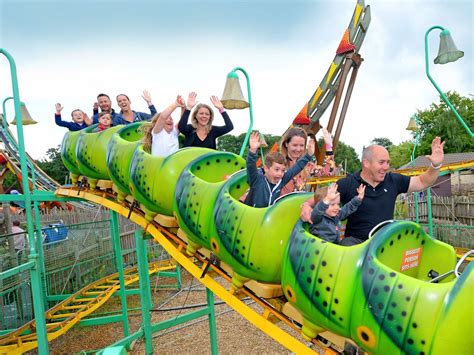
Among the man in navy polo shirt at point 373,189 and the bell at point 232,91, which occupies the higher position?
the bell at point 232,91

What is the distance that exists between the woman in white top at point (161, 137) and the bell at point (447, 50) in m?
3.51

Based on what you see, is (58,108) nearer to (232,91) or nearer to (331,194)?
(232,91)

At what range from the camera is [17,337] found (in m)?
4.06

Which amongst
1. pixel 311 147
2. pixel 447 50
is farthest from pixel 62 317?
pixel 447 50

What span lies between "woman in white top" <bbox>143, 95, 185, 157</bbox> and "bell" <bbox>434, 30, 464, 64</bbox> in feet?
11.5

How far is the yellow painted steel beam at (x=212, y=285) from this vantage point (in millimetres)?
2312

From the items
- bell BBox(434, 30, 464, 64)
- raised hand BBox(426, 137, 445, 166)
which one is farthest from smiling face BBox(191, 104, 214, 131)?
bell BBox(434, 30, 464, 64)

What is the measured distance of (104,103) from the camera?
4562 millimetres

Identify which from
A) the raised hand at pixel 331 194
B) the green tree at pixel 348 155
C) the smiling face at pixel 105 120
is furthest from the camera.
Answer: the green tree at pixel 348 155

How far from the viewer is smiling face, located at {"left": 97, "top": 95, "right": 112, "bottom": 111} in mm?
4508

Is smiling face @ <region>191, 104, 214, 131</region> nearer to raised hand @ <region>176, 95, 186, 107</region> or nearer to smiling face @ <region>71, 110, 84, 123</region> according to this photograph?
raised hand @ <region>176, 95, 186, 107</region>

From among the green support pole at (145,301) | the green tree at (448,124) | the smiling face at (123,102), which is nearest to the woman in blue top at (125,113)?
the smiling face at (123,102)

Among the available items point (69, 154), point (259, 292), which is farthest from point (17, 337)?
point (259, 292)

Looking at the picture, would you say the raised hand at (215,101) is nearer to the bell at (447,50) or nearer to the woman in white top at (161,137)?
the woman in white top at (161,137)
